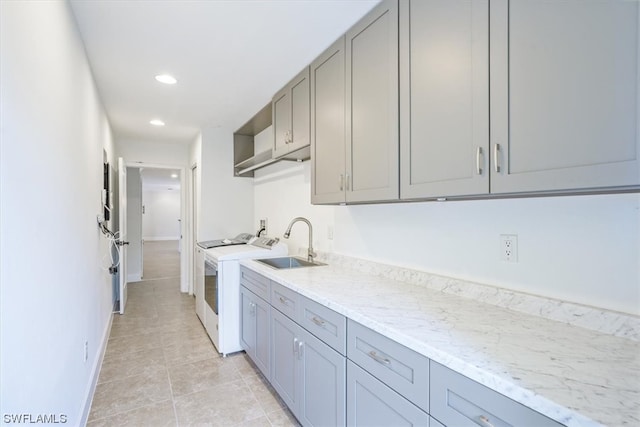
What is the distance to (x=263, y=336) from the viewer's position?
94.0 inches

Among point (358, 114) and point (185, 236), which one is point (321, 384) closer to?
point (358, 114)

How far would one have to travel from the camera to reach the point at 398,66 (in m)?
1.56

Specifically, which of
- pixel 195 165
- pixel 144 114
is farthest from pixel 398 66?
pixel 195 165

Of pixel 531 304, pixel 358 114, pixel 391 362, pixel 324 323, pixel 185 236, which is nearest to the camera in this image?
pixel 391 362

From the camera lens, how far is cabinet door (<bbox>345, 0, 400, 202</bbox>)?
62.6 inches

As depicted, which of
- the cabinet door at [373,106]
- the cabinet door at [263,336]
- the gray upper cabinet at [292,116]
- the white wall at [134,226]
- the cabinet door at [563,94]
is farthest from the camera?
the white wall at [134,226]

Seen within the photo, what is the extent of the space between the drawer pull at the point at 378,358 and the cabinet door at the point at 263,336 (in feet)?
3.77

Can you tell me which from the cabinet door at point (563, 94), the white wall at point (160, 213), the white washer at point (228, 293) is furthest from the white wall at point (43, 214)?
the white wall at point (160, 213)

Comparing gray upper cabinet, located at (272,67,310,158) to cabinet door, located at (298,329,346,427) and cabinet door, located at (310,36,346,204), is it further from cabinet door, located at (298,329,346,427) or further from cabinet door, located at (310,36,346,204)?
cabinet door, located at (298,329,346,427)

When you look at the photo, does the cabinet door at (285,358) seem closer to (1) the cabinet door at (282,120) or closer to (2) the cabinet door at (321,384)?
(2) the cabinet door at (321,384)

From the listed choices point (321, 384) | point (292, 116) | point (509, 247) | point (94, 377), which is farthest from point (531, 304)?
point (94, 377)

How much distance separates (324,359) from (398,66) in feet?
4.88

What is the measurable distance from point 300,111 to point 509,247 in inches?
67.7

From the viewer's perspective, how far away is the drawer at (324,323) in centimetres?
146
